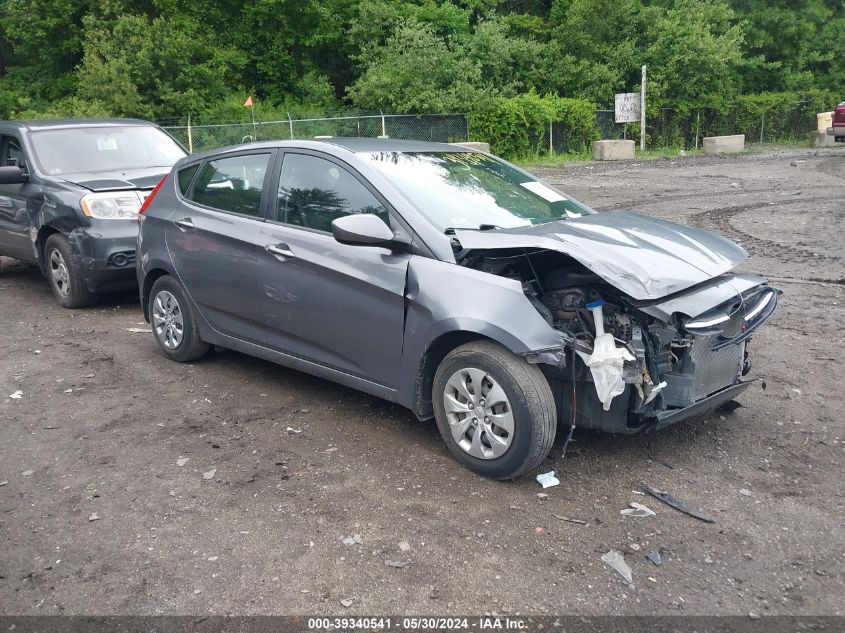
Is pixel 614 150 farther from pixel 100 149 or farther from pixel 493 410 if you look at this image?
pixel 493 410

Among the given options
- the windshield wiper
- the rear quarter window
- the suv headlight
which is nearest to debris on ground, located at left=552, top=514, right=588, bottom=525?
the windshield wiper

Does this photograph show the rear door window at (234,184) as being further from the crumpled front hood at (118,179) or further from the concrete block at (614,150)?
the concrete block at (614,150)

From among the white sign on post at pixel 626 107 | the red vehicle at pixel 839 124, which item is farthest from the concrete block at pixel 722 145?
the red vehicle at pixel 839 124

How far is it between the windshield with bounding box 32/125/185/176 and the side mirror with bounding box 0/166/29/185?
0.76 feet

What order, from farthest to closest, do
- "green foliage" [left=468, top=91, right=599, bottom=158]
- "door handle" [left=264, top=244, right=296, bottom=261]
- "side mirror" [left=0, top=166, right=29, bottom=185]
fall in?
"green foliage" [left=468, top=91, right=599, bottom=158] → "side mirror" [left=0, top=166, right=29, bottom=185] → "door handle" [left=264, top=244, right=296, bottom=261]

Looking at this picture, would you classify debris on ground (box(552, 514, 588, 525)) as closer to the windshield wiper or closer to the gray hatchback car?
the gray hatchback car

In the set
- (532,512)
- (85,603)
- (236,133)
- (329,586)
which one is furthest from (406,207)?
(236,133)

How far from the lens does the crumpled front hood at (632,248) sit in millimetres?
4172

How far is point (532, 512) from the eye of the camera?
4027 mm

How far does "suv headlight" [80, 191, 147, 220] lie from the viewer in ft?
26.9

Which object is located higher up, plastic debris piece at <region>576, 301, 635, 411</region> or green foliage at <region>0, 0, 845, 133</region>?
green foliage at <region>0, 0, 845, 133</region>

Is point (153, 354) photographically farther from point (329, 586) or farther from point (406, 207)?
point (329, 586)

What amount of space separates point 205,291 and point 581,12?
33.6 m

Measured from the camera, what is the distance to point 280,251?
5238 mm
